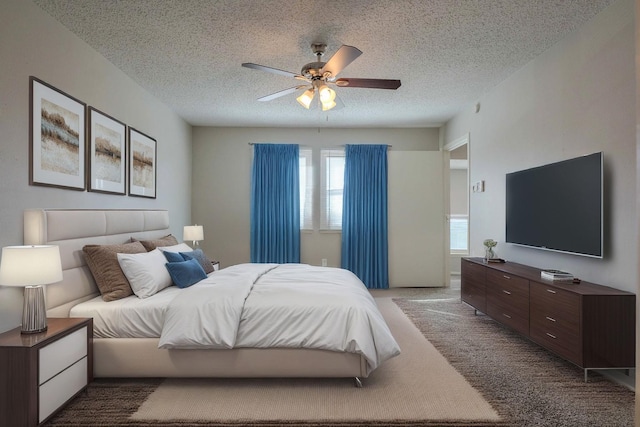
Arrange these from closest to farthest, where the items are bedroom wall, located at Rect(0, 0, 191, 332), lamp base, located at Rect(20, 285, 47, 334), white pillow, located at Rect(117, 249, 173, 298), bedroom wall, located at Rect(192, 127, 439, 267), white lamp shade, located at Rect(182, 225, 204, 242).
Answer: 1. lamp base, located at Rect(20, 285, 47, 334)
2. bedroom wall, located at Rect(0, 0, 191, 332)
3. white pillow, located at Rect(117, 249, 173, 298)
4. white lamp shade, located at Rect(182, 225, 204, 242)
5. bedroom wall, located at Rect(192, 127, 439, 267)

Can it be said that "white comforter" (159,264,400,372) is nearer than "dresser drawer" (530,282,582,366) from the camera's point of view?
Yes

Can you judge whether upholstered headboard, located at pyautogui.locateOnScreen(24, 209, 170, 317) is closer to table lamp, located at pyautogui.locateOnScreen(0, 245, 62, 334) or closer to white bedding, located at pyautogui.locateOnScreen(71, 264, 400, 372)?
white bedding, located at pyautogui.locateOnScreen(71, 264, 400, 372)

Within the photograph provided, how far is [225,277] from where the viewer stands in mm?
3352

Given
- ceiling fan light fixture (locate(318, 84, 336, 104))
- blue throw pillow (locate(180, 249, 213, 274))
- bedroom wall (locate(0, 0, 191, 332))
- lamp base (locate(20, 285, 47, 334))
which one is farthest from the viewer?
blue throw pillow (locate(180, 249, 213, 274))

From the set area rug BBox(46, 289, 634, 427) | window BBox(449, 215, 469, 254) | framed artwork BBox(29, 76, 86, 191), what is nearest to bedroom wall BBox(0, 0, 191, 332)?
framed artwork BBox(29, 76, 86, 191)

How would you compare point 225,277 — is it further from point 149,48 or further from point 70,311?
point 149,48

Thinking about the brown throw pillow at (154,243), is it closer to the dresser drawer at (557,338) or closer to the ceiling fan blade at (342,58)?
the ceiling fan blade at (342,58)

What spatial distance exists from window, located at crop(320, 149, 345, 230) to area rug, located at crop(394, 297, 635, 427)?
2.69 metres

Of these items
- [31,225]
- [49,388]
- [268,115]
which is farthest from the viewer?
[268,115]

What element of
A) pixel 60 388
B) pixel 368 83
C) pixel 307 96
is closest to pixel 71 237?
pixel 60 388

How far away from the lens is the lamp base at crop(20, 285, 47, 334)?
2.19m

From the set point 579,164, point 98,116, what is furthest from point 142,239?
point 579,164

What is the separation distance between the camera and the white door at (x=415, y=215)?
20.8 feet

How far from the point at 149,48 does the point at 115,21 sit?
1.57 feet
